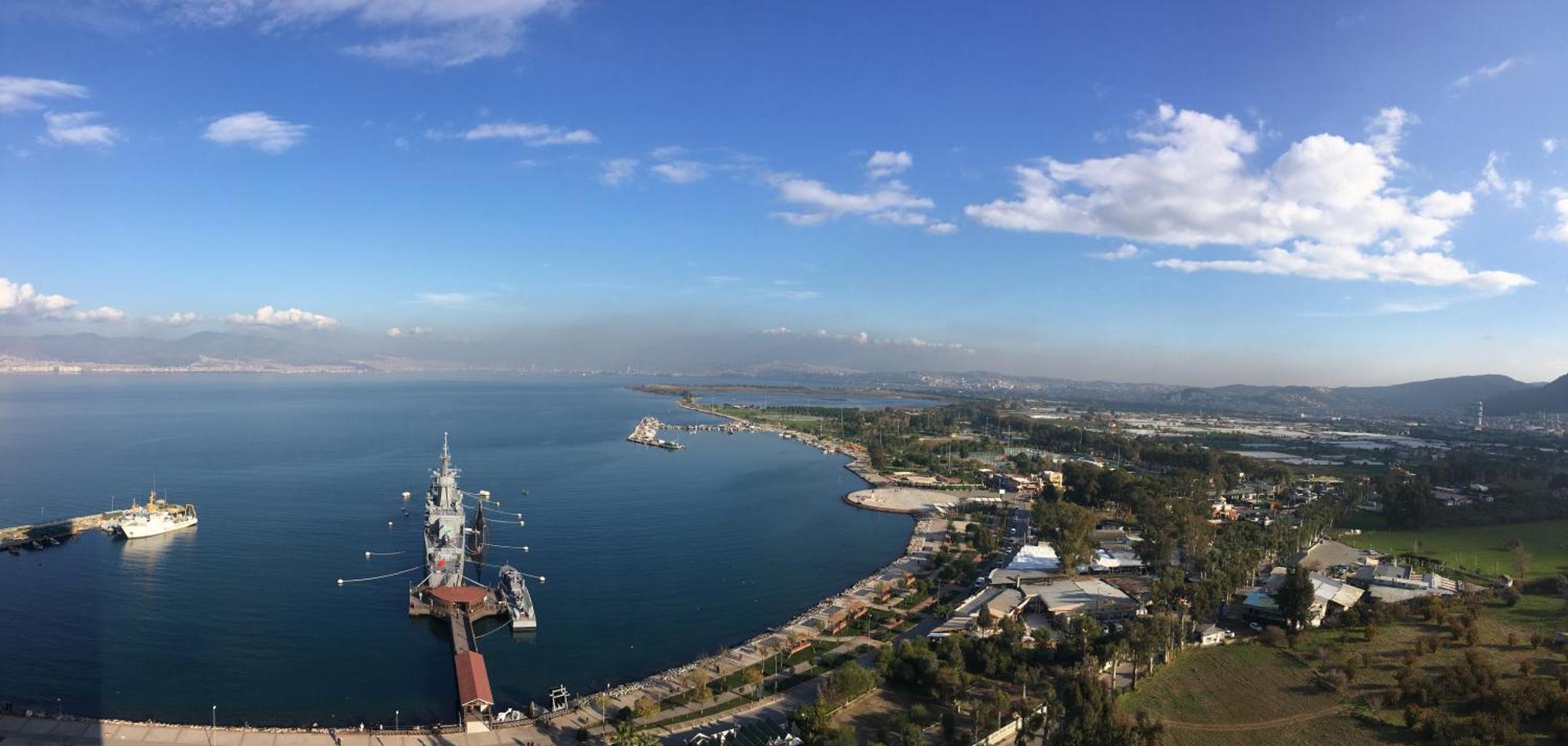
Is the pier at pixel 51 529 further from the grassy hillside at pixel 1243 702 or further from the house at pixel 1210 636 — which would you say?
the house at pixel 1210 636

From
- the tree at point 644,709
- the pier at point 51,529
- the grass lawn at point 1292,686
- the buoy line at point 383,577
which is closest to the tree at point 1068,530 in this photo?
the grass lawn at point 1292,686

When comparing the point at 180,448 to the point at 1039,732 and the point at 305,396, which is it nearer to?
the point at 1039,732

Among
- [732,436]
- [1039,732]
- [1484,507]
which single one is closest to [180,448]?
[732,436]

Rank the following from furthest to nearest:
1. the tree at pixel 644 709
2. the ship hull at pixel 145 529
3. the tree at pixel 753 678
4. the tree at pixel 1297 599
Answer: the ship hull at pixel 145 529, the tree at pixel 1297 599, the tree at pixel 753 678, the tree at pixel 644 709

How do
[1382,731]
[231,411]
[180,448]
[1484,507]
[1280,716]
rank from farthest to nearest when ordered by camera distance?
[231,411], [180,448], [1484,507], [1280,716], [1382,731]

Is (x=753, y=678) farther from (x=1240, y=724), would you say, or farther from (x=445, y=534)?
(x=445, y=534)

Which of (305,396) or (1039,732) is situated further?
(305,396)

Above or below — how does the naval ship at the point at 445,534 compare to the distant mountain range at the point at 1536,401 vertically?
below
